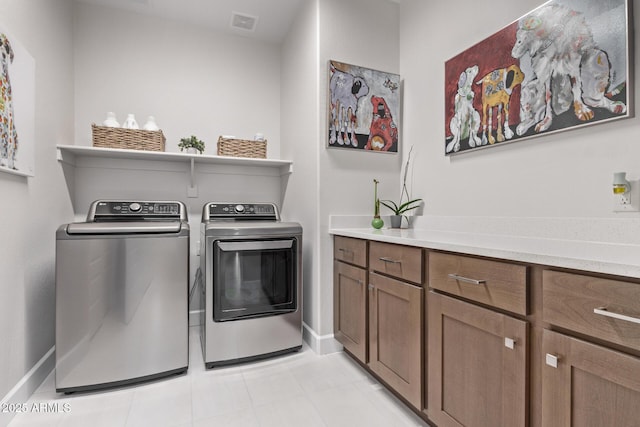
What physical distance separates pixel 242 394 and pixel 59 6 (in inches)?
109

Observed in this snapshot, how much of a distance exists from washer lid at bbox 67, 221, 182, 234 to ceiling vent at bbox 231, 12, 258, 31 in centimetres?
183

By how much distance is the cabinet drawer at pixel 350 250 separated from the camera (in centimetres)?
189

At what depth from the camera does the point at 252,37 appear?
294 cm

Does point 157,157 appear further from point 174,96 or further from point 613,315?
point 613,315

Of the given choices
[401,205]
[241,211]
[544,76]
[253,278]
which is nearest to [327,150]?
[401,205]

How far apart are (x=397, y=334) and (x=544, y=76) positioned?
139cm

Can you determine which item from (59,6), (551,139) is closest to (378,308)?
(551,139)

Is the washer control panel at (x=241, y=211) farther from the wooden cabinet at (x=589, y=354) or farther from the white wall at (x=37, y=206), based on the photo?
the wooden cabinet at (x=589, y=354)

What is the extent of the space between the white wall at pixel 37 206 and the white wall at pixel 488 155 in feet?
7.63

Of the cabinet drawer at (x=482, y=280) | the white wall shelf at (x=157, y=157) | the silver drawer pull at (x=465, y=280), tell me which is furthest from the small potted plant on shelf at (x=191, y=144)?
the silver drawer pull at (x=465, y=280)

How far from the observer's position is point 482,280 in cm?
113

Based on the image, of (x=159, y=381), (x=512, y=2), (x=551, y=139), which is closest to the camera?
(x=551, y=139)

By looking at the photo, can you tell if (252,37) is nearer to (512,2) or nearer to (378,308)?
(512,2)

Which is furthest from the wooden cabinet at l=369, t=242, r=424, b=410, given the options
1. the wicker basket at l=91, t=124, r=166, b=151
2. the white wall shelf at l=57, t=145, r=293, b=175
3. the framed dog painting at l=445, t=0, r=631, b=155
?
the wicker basket at l=91, t=124, r=166, b=151
